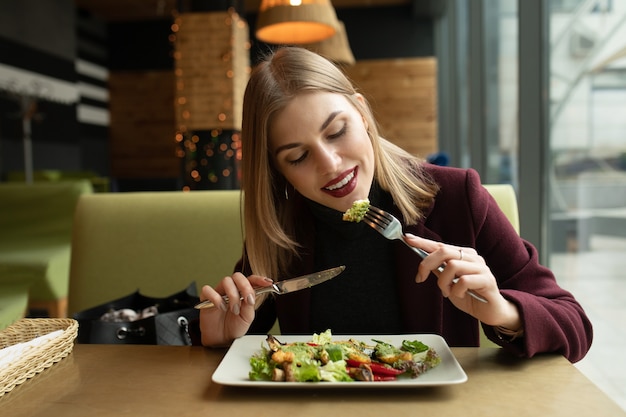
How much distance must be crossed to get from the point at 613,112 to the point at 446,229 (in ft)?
4.27

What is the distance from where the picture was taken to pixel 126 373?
969 mm

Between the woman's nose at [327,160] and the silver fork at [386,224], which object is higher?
the woman's nose at [327,160]

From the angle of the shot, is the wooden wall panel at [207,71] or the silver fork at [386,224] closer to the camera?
the silver fork at [386,224]

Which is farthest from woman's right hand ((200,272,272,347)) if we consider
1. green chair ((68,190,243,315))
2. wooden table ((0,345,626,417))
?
green chair ((68,190,243,315))

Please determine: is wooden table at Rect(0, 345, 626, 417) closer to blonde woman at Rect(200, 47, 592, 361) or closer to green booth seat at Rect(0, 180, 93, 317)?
blonde woman at Rect(200, 47, 592, 361)

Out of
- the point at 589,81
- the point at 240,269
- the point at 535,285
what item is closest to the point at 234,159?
the point at 589,81

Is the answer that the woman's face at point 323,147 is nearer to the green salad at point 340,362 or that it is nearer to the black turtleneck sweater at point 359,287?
the black turtleneck sweater at point 359,287

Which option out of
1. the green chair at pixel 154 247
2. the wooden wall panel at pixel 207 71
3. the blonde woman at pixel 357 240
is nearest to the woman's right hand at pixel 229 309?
the blonde woman at pixel 357 240

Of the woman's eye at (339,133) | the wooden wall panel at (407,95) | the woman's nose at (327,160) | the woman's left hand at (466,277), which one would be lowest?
the woman's left hand at (466,277)

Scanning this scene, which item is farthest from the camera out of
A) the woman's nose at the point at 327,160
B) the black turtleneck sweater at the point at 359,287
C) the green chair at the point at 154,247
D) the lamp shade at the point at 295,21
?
the lamp shade at the point at 295,21

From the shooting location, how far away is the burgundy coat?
3.94 feet

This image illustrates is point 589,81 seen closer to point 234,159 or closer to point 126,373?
point 126,373

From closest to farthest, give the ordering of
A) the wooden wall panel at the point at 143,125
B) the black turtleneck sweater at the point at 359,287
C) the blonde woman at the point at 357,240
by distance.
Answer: the blonde woman at the point at 357,240 < the black turtleneck sweater at the point at 359,287 < the wooden wall panel at the point at 143,125

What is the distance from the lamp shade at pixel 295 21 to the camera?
308cm
